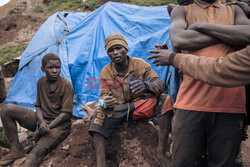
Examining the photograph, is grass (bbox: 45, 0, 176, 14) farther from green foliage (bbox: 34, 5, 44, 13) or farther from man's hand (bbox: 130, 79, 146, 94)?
man's hand (bbox: 130, 79, 146, 94)

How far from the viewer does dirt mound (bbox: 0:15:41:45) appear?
13.0m

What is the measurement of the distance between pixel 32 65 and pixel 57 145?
3.07 meters

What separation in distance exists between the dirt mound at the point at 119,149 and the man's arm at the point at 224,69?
1.48 m

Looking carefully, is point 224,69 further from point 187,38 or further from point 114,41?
point 114,41

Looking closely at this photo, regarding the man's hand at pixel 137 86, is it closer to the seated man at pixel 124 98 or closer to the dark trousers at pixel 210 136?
the seated man at pixel 124 98

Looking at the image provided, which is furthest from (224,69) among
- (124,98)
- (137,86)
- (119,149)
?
(119,149)

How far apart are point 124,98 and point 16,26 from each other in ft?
48.5

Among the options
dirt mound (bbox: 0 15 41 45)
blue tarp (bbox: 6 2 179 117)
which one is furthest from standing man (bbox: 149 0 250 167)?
dirt mound (bbox: 0 15 41 45)

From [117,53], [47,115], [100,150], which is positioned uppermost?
[117,53]

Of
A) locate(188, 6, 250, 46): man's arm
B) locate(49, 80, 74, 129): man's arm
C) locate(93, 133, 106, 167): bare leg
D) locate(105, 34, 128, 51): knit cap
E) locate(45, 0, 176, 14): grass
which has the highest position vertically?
locate(45, 0, 176, 14): grass

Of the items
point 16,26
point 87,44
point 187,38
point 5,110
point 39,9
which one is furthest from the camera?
point 39,9

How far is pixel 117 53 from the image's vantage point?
2537 millimetres

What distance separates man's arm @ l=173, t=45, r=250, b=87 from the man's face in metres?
1.28

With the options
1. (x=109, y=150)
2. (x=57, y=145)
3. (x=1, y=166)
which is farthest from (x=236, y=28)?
(x=1, y=166)
